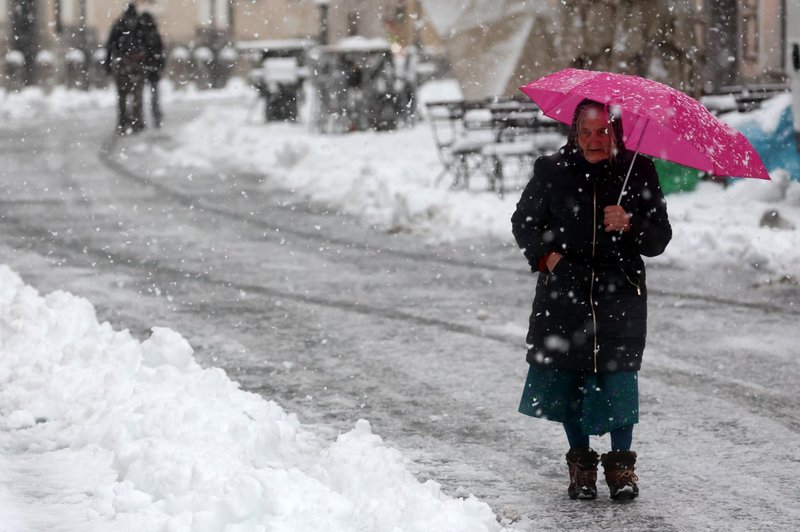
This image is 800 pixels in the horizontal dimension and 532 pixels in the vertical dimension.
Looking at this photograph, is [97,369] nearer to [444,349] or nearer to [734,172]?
[444,349]

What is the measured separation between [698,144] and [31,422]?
2936mm

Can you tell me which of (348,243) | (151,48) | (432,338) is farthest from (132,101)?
(432,338)

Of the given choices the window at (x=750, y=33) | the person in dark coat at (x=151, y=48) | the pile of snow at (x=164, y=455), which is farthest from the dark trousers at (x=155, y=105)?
the pile of snow at (x=164, y=455)

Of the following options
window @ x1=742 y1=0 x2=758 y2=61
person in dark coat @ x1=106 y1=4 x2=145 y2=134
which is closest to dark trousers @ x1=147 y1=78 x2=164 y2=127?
person in dark coat @ x1=106 y1=4 x2=145 y2=134

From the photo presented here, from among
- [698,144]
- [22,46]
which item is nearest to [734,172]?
[698,144]

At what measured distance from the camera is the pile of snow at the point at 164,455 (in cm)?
413

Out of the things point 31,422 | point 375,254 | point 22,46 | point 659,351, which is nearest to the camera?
point 31,422

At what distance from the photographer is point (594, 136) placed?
4.84 meters

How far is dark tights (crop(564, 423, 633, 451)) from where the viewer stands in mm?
4906

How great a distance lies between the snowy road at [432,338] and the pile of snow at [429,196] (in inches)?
13.6

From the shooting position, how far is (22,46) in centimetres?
4244

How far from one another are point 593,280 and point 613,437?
562 millimetres

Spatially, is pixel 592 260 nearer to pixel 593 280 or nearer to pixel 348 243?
pixel 593 280

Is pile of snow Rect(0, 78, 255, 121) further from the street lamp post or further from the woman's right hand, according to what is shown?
the woman's right hand
